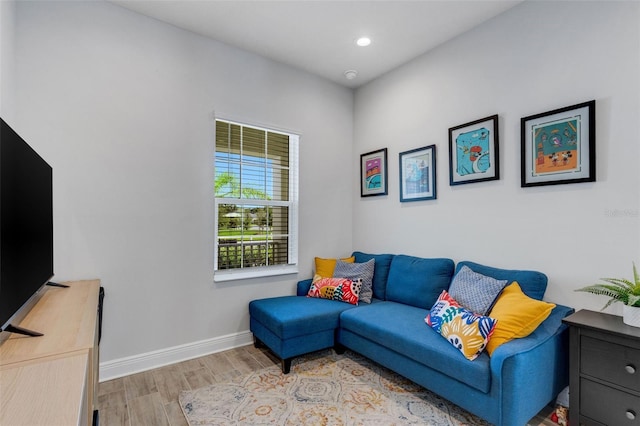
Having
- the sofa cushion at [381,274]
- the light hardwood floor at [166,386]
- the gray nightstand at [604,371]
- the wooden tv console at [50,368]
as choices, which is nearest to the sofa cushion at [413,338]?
the sofa cushion at [381,274]

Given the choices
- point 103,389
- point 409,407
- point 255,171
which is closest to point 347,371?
point 409,407

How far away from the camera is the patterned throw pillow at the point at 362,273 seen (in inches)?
120

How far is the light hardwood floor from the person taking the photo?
76.3 inches

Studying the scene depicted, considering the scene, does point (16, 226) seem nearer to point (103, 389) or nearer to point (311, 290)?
point (103, 389)

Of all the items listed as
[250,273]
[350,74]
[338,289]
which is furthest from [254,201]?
[350,74]

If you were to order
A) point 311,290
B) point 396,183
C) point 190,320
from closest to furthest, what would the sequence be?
point 190,320, point 311,290, point 396,183

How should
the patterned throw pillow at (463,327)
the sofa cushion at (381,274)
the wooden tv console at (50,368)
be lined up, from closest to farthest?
the wooden tv console at (50,368) → the patterned throw pillow at (463,327) → the sofa cushion at (381,274)

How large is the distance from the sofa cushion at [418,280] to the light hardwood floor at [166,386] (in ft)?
3.36

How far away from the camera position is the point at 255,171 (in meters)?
3.25

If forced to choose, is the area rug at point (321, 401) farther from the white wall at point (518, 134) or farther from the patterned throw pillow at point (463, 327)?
the white wall at point (518, 134)

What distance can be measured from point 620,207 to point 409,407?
5.96ft

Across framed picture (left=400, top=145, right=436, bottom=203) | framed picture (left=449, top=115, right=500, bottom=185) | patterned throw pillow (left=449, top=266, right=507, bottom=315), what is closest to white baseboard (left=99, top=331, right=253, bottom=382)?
patterned throw pillow (left=449, top=266, right=507, bottom=315)

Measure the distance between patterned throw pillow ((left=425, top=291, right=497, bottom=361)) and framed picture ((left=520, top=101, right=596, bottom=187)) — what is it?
111 cm

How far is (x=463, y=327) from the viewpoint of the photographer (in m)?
1.92
